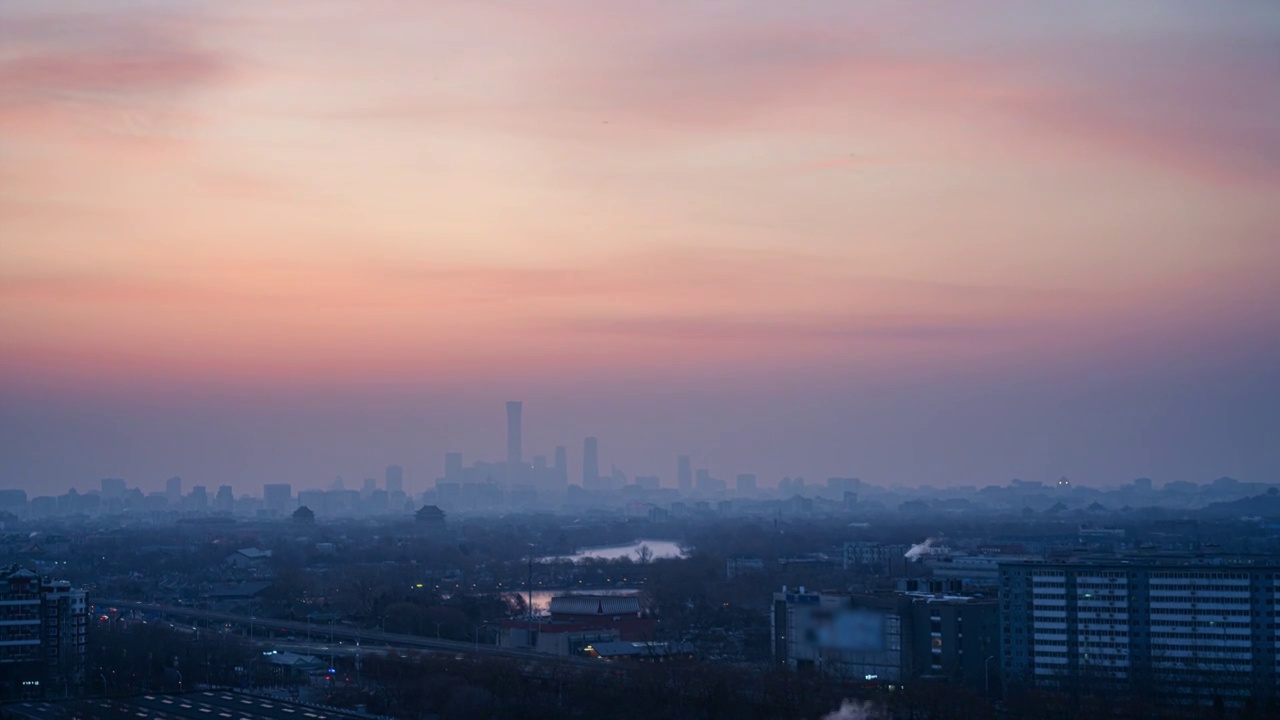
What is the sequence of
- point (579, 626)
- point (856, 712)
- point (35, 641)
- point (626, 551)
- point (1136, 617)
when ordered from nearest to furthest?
point (856, 712) < point (35, 641) < point (1136, 617) < point (579, 626) < point (626, 551)

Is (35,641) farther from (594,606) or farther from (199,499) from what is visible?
(199,499)

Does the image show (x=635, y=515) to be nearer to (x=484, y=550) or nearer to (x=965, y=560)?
(x=484, y=550)

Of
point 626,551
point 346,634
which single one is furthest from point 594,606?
point 626,551

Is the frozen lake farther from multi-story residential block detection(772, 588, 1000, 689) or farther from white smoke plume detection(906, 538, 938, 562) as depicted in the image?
multi-story residential block detection(772, 588, 1000, 689)

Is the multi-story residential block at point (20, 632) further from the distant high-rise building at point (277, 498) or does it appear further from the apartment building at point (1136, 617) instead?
the distant high-rise building at point (277, 498)

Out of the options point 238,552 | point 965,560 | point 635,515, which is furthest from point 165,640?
point 635,515
